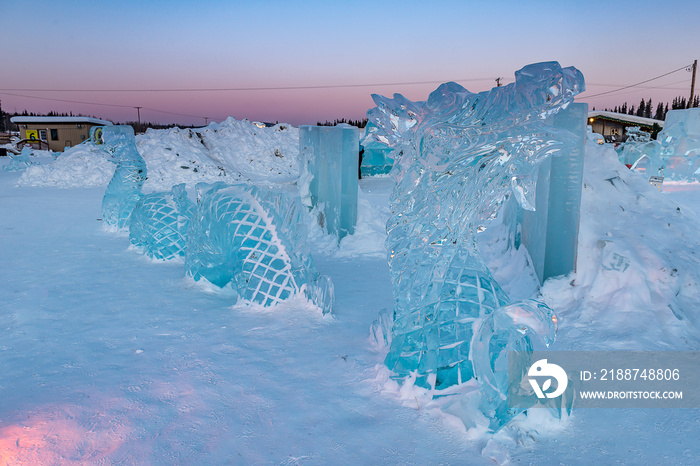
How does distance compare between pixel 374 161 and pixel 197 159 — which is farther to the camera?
pixel 197 159

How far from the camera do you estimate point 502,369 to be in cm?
193

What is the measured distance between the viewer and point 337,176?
5562 millimetres

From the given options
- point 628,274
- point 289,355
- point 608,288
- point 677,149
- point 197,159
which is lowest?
point 289,355

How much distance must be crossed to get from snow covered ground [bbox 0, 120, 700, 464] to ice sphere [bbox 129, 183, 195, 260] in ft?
0.55

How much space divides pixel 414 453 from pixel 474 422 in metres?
0.32

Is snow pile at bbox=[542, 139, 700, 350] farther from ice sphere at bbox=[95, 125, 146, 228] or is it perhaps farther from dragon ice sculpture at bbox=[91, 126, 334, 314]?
ice sphere at bbox=[95, 125, 146, 228]

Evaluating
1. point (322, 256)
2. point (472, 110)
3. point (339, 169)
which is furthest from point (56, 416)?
point (339, 169)

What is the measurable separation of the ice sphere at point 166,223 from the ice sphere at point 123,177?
1.32 m

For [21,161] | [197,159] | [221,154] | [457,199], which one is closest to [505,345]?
[457,199]

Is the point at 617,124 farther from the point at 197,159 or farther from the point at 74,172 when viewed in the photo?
the point at 74,172

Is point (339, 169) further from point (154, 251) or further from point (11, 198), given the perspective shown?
point (11, 198)

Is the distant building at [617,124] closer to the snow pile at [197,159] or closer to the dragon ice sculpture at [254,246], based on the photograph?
the snow pile at [197,159]

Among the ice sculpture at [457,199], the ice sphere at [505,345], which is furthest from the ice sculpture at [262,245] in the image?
the ice sphere at [505,345]

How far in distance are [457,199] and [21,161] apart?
17.6m
